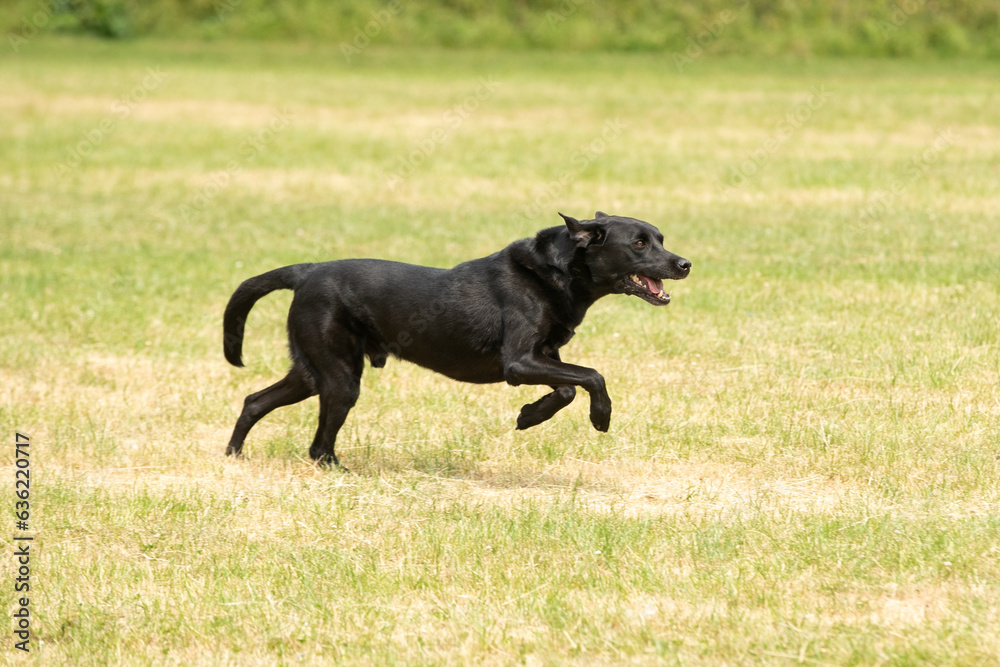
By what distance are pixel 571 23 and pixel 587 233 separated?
32.3 meters

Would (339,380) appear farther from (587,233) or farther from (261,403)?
(587,233)

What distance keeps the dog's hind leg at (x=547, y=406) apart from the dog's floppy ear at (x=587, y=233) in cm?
72

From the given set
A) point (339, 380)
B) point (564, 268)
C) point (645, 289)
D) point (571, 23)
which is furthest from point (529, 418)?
point (571, 23)

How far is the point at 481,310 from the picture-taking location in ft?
21.2

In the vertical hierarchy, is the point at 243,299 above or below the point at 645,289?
below

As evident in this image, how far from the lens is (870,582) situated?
198 inches

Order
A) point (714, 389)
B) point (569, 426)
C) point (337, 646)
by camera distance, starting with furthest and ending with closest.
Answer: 1. point (714, 389)
2. point (569, 426)
3. point (337, 646)

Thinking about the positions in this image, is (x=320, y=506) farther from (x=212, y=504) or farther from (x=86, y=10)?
(x=86, y=10)

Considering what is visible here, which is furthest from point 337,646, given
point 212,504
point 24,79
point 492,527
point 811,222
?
point 24,79

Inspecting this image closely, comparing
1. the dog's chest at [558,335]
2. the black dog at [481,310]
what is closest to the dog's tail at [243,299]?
the black dog at [481,310]

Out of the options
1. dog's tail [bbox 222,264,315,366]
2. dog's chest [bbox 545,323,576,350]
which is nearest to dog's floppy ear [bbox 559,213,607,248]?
dog's chest [bbox 545,323,576,350]

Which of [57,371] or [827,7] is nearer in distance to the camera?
[57,371]

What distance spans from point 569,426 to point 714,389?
129 cm

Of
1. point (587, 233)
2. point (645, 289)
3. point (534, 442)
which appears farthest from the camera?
point (534, 442)
